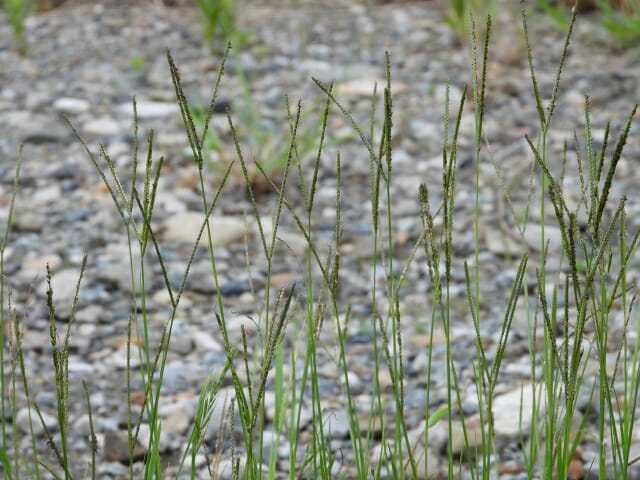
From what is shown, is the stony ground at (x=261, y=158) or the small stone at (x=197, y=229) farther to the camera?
the small stone at (x=197, y=229)

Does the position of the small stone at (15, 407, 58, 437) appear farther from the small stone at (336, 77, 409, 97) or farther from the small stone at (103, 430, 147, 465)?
the small stone at (336, 77, 409, 97)

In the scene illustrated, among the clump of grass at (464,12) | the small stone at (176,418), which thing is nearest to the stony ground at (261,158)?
the small stone at (176,418)

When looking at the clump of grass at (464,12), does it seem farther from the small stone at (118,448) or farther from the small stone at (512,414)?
the small stone at (118,448)

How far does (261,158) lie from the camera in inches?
126

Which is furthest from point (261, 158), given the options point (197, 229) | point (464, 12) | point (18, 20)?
A: point (18, 20)

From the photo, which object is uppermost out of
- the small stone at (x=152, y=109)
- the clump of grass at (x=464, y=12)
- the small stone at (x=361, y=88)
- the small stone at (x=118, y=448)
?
the clump of grass at (x=464, y=12)

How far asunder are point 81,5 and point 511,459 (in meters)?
3.60

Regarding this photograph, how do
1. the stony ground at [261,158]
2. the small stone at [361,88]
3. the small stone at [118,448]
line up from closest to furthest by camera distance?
the small stone at [118,448], the stony ground at [261,158], the small stone at [361,88]

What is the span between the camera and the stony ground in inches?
88.3

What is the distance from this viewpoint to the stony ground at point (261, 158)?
7.36 feet

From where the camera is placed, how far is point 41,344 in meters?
2.38

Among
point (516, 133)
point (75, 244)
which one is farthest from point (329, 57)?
point (75, 244)

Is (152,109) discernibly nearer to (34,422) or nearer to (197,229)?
(197,229)

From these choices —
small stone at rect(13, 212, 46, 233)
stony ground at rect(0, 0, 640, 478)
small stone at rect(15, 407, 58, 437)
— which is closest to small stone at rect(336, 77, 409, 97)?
stony ground at rect(0, 0, 640, 478)
